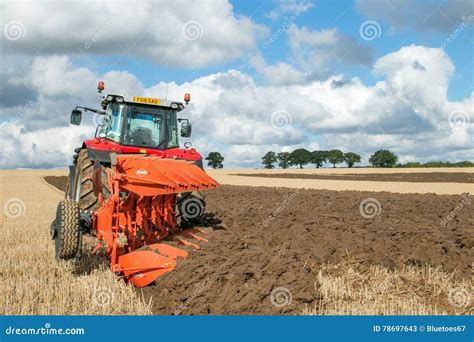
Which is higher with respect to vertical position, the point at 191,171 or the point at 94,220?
the point at 191,171

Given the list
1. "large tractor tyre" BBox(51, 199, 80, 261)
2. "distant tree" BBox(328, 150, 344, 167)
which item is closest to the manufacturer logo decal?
"large tractor tyre" BBox(51, 199, 80, 261)

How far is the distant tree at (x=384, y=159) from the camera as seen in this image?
79500 mm

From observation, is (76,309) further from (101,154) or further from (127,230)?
(101,154)

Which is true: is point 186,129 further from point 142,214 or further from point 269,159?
point 269,159

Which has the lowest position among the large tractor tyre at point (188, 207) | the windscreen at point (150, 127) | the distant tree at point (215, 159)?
the large tractor tyre at point (188, 207)

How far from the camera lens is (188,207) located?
284 inches

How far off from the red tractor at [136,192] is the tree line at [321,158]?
224ft

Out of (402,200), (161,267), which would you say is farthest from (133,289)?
(402,200)

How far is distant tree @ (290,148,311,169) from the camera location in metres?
81.4

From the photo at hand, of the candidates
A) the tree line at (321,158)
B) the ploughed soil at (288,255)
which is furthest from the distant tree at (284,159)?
the ploughed soil at (288,255)

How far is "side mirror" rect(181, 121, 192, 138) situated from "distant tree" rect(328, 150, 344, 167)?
7845 centimetres

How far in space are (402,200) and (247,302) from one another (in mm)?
11112

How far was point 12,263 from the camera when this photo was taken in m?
6.82

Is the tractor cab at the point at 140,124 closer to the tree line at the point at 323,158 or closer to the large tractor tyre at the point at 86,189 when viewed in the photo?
the large tractor tyre at the point at 86,189
